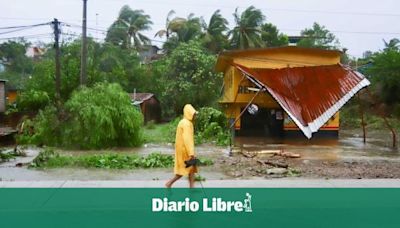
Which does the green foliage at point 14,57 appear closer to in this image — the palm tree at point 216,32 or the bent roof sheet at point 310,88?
the palm tree at point 216,32

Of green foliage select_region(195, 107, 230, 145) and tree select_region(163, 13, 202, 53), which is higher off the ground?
tree select_region(163, 13, 202, 53)

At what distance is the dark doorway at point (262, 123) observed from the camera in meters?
28.1

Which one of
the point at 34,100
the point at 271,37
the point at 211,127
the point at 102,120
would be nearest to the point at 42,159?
the point at 102,120

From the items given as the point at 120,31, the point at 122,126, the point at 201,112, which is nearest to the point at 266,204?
the point at 122,126

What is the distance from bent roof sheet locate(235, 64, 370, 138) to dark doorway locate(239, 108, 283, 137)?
3.92 meters

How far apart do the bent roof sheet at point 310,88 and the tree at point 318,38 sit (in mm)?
28021

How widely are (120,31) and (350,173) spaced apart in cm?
4790

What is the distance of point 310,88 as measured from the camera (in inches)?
922

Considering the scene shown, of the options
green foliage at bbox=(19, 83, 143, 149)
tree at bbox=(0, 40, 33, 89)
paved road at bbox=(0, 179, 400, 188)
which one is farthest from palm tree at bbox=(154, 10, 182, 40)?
paved road at bbox=(0, 179, 400, 188)

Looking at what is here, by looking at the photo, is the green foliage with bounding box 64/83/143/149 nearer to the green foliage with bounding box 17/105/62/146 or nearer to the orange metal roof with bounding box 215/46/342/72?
the green foliage with bounding box 17/105/62/146

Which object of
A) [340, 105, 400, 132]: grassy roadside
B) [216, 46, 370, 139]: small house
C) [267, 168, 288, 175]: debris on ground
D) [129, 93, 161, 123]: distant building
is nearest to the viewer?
[267, 168, 288, 175]: debris on ground

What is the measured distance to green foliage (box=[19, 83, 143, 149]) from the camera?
19328mm

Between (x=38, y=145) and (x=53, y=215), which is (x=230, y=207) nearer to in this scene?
(x=53, y=215)

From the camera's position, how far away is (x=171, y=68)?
129ft
